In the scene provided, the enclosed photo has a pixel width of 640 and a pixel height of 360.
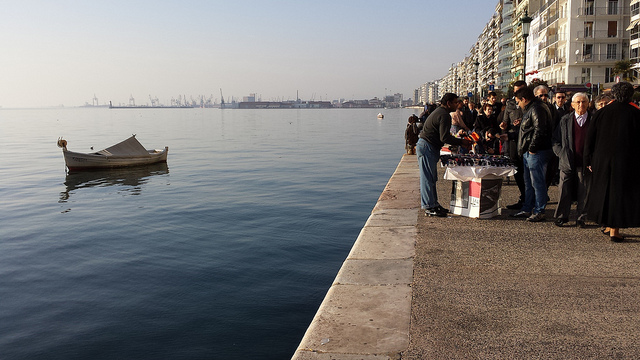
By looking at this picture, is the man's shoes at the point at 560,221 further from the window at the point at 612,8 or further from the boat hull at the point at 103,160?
the window at the point at 612,8

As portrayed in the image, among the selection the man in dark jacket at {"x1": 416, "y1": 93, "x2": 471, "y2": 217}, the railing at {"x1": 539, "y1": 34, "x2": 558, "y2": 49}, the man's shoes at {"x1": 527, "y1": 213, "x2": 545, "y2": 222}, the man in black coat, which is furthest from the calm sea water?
the railing at {"x1": 539, "y1": 34, "x2": 558, "y2": 49}

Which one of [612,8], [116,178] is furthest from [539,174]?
[612,8]

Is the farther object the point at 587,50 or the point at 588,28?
the point at 587,50

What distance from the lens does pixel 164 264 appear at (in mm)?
Result: 10859

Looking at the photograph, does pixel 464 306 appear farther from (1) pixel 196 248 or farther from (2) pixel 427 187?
(1) pixel 196 248

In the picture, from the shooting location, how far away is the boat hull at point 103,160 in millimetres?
29953

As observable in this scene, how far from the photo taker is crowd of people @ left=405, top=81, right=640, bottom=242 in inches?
254

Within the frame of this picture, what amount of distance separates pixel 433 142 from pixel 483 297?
3.74 m

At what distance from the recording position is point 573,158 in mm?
7500

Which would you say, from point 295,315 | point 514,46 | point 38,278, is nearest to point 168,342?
point 295,315

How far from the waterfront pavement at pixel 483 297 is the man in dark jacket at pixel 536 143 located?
438 millimetres

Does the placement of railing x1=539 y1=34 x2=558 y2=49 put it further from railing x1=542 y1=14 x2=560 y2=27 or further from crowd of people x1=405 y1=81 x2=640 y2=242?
crowd of people x1=405 y1=81 x2=640 y2=242

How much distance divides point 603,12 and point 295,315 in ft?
196

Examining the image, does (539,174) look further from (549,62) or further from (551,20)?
(551,20)
